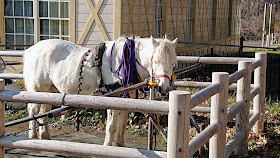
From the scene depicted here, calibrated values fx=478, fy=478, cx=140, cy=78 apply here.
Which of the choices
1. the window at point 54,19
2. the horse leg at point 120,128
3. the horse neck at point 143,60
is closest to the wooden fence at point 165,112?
the horse neck at point 143,60

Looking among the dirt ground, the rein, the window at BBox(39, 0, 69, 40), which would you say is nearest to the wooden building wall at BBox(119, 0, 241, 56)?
the window at BBox(39, 0, 69, 40)

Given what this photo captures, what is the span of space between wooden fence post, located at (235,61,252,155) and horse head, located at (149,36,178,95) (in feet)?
4.56

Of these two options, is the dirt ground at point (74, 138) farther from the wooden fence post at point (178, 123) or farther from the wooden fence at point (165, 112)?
the wooden fence post at point (178, 123)

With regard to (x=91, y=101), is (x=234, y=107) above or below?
below

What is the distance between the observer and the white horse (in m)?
6.38

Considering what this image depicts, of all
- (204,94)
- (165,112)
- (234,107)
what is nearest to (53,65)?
(234,107)

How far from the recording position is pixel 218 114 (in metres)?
5.78

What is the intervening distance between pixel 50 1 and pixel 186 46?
5640 mm

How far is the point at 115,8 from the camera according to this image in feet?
41.7

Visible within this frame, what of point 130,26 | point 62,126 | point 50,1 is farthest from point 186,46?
point 62,126

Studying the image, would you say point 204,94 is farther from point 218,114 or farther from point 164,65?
point 164,65

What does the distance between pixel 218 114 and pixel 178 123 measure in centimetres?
162

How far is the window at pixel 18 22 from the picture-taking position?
1391cm

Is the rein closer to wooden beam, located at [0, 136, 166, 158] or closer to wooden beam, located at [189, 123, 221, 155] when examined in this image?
wooden beam, located at [189, 123, 221, 155]
